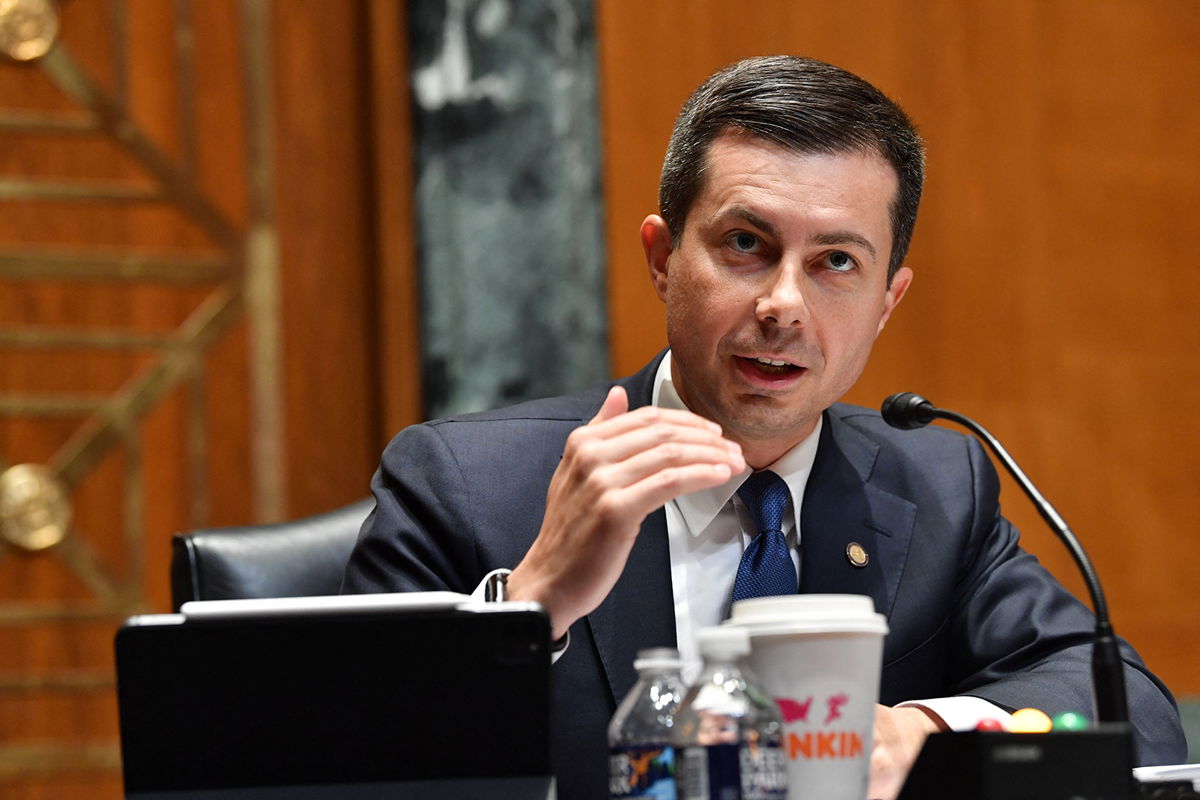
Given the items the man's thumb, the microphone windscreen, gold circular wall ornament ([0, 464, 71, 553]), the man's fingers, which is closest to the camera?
the man's fingers

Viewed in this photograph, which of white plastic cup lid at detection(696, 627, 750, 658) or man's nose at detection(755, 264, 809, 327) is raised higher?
man's nose at detection(755, 264, 809, 327)

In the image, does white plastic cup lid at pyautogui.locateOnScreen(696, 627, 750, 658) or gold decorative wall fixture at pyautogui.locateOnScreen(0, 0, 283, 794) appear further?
gold decorative wall fixture at pyautogui.locateOnScreen(0, 0, 283, 794)

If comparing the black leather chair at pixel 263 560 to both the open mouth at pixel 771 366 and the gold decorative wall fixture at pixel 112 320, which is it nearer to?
the open mouth at pixel 771 366

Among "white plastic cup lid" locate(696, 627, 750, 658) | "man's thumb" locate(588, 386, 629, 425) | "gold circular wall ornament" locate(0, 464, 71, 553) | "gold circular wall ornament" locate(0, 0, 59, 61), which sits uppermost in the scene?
"gold circular wall ornament" locate(0, 0, 59, 61)

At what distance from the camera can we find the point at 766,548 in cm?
189

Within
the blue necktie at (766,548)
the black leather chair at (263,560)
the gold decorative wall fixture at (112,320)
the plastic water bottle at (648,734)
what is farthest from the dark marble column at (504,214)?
the plastic water bottle at (648,734)

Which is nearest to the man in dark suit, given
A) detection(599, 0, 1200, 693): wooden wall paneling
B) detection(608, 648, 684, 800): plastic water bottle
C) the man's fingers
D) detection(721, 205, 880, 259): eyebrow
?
detection(721, 205, 880, 259): eyebrow

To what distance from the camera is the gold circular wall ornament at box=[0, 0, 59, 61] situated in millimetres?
3182

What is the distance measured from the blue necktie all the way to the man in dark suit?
0.02m

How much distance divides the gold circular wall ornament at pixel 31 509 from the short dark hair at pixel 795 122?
1731mm

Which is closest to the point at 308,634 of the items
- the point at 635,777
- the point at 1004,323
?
the point at 635,777

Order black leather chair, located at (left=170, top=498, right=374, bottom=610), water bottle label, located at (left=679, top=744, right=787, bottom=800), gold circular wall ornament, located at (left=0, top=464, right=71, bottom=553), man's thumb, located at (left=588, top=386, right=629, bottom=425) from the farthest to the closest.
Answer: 1. gold circular wall ornament, located at (left=0, top=464, right=71, bottom=553)
2. black leather chair, located at (left=170, top=498, right=374, bottom=610)
3. man's thumb, located at (left=588, top=386, right=629, bottom=425)
4. water bottle label, located at (left=679, top=744, right=787, bottom=800)

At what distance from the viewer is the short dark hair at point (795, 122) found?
194 centimetres

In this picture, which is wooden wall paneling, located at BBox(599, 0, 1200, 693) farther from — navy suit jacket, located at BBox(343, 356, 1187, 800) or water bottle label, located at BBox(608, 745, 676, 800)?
water bottle label, located at BBox(608, 745, 676, 800)
